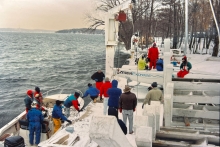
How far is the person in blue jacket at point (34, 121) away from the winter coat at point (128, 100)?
247cm

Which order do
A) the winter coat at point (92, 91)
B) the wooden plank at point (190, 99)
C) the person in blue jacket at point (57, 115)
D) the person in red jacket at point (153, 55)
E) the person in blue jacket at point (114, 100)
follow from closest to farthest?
the wooden plank at point (190, 99) < the person in blue jacket at point (114, 100) < the person in blue jacket at point (57, 115) < the winter coat at point (92, 91) < the person in red jacket at point (153, 55)

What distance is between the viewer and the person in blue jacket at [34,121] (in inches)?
284

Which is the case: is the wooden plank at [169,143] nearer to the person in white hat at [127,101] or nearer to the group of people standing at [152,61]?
the person in white hat at [127,101]

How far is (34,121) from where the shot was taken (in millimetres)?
7395

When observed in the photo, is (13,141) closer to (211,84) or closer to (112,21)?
(211,84)

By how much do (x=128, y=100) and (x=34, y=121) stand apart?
291cm

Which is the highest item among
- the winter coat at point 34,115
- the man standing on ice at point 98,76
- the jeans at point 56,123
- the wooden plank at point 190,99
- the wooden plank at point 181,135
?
the man standing on ice at point 98,76

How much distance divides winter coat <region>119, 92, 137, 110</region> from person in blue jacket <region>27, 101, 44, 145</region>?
247 cm

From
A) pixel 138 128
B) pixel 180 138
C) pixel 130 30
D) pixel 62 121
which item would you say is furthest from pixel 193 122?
pixel 130 30

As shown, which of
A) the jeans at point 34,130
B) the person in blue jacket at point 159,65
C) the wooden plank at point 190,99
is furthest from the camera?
the person in blue jacket at point 159,65

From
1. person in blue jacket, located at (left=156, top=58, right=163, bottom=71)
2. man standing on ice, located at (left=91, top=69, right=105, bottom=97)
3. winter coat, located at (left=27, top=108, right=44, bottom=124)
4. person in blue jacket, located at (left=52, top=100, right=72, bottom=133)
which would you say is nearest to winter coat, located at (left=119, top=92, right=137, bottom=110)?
person in blue jacket, located at (left=52, top=100, right=72, bottom=133)

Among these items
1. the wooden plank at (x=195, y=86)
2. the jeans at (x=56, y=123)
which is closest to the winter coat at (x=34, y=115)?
the jeans at (x=56, y=123)

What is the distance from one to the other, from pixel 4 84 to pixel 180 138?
1033 inches

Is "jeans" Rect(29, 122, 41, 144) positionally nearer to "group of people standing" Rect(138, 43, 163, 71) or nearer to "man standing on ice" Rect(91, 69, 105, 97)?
"man standing on ice" Rect(91, 69, 105, 97)
